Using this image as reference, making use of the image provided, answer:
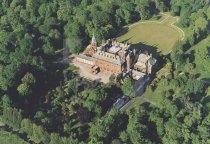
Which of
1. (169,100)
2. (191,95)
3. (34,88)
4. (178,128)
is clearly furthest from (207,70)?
(34,88)

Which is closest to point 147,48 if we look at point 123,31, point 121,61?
point 123,31

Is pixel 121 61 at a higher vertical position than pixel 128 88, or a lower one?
higher

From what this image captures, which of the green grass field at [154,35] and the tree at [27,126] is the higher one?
the green grass field at [154,35]

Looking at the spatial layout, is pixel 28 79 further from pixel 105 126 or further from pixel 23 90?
pixel 105 126

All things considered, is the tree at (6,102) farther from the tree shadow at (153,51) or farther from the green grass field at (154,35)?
the green grass field at (154,35)

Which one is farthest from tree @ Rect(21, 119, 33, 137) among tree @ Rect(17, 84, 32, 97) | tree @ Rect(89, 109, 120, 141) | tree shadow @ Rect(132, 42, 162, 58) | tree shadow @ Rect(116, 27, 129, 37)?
tree shadow @ Rect(116, 27, 129, 37)

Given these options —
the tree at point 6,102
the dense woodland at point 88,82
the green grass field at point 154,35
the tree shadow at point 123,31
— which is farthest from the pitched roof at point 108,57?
the tree at point 6,102
